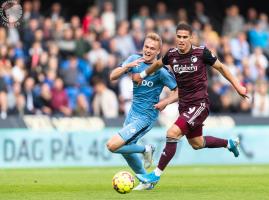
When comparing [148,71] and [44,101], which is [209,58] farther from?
[44,101]

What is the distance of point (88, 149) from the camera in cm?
2138

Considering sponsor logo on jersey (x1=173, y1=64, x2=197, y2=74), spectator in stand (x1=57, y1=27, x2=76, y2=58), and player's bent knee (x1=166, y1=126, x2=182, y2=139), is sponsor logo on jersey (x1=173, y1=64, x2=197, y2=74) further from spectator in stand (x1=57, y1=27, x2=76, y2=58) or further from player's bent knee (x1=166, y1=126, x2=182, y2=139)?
spectator in stand (x1=57, y1=27, x2=76, y2=58)

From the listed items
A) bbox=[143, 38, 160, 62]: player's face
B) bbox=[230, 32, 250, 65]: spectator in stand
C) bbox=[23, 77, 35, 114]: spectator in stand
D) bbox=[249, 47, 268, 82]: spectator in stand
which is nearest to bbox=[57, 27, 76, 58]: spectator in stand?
bbox=[23, 77, 35, 114]: spectator in stand

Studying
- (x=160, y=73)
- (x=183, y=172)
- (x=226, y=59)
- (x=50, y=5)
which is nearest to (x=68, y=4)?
(x=50, y=5)

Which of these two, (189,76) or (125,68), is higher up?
(125,68)

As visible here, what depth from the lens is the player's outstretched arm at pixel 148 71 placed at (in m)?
13.0

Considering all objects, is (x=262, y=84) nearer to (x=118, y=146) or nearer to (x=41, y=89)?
(x=41, y=89)

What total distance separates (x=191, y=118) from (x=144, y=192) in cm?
129

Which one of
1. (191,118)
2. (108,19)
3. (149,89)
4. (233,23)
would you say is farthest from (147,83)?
(233,23)

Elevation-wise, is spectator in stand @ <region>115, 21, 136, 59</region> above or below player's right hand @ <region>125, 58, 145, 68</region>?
below

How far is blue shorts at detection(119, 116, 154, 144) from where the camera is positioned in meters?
13.1

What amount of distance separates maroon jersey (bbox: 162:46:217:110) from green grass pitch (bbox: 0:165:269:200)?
4.46ft

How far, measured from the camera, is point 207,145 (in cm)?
1339

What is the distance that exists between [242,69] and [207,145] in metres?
11.9
